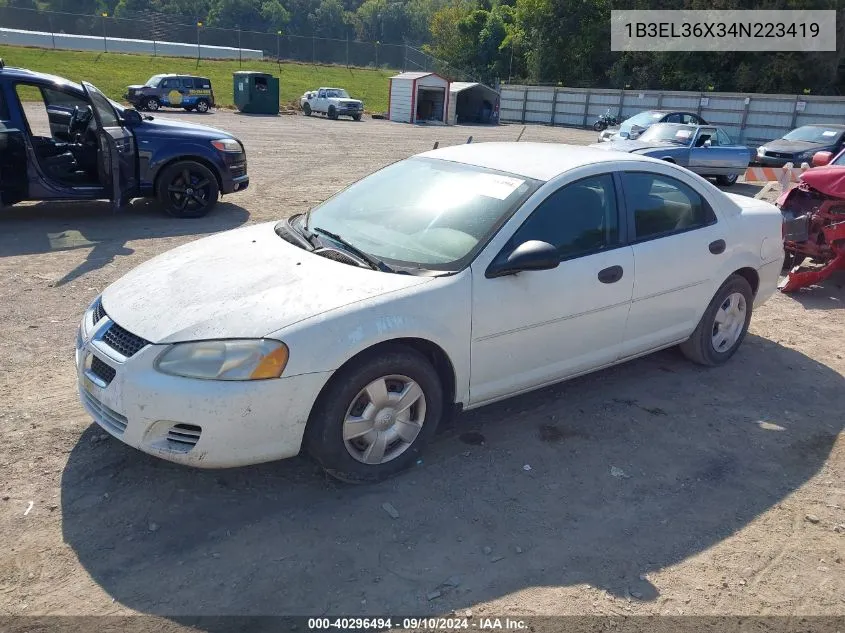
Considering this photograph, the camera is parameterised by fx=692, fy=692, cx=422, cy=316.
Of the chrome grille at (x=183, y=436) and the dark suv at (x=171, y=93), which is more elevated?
the dark suv at (x=171, y=93)

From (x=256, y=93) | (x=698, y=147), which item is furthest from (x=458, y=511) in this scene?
(x=256, y=93)

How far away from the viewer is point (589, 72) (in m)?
54.2

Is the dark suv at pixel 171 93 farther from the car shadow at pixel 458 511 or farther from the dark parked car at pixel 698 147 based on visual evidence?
the car shadow at pixel 458 511

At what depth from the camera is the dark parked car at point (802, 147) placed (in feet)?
58.0

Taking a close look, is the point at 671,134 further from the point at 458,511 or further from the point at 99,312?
the point at 99,312

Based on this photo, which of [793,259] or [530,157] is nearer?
[530,157]

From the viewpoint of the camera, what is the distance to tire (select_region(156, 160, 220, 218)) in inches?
355

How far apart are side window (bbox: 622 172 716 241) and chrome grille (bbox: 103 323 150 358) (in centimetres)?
293

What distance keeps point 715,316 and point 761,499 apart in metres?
1.72

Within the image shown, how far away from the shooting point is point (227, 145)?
9.29 metres

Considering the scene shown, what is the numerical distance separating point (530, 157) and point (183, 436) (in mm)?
2676

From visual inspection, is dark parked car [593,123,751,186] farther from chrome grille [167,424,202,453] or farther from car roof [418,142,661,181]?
chrome grille [167,424,202,453]

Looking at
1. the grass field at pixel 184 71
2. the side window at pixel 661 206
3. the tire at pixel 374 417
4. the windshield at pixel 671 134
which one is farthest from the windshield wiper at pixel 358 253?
the grass field at pixel 184 71

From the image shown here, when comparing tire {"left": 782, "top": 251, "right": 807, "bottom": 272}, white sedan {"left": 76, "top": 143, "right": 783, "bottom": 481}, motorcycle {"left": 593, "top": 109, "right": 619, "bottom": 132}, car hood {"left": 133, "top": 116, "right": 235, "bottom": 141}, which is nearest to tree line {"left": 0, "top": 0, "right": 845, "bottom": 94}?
motorcycle {"left": 593, "top": 109, "right": 619, "bottom": 132}
